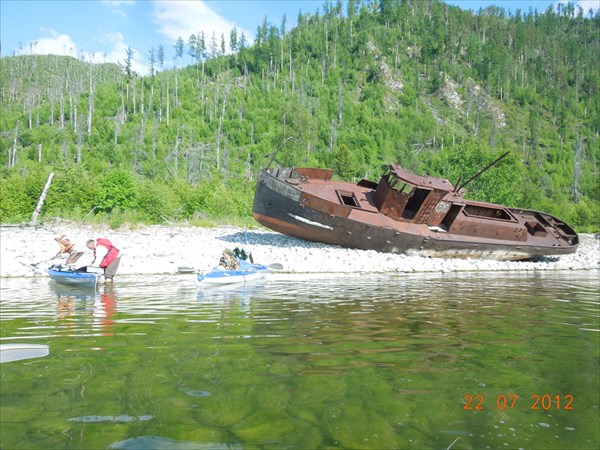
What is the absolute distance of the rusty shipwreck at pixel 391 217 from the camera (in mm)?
23938

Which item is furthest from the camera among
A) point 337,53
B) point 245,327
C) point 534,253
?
point 337,53

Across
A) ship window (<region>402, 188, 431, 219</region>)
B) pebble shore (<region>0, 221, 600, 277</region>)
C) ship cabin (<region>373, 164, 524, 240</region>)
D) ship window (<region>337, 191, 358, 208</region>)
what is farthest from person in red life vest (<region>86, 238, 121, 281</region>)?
ship window (<region>402, 188, 431, 219</region>)

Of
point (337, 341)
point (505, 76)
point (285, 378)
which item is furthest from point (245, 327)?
point (505, 76)

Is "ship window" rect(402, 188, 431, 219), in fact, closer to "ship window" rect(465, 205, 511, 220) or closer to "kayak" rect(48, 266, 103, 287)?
"ship window" rect(465, 205, 511, 220)

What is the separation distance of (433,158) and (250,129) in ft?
124

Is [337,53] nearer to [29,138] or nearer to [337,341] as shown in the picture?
[29,138]

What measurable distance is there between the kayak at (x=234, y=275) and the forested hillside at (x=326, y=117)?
17.0 metres

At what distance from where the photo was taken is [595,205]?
58562 millimetres

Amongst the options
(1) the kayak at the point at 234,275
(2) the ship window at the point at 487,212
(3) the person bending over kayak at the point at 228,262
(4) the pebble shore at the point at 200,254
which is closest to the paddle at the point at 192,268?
(4) the pebble shore at the point at 200,254

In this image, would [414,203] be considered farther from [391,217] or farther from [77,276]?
[77,276]

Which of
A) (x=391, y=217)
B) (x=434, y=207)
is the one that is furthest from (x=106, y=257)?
(x=434, y=207)

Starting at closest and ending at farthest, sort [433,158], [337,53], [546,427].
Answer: [546,427], [433,158], [337,53]
